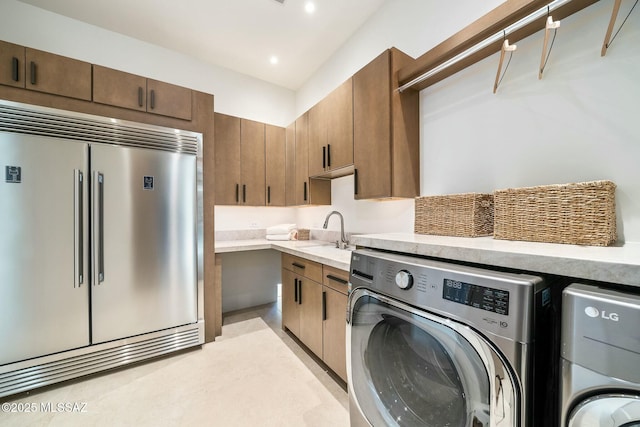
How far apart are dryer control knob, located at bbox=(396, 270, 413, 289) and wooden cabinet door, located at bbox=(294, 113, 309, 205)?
185 centimetres

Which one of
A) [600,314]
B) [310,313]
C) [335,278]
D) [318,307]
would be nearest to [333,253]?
[335,278]

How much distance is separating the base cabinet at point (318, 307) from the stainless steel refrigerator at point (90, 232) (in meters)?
0.86

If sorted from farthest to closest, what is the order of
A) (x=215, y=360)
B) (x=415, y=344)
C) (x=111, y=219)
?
1. (x=215, y=360)
2. (x=111, y=219)
3. (x=415, y=344)

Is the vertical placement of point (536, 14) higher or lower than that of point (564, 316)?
higher

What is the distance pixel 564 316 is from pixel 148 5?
10.9 ft

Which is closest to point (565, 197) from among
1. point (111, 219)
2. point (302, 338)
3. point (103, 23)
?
point (302, 338)

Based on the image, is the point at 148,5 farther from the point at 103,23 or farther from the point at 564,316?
the point at 564,316

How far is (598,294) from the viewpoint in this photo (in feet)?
1.81

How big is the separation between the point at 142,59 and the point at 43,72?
3.59ft

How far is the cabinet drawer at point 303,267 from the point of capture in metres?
1.88

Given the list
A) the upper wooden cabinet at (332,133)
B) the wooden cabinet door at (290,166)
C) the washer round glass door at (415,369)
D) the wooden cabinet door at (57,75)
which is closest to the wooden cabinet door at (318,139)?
the upper wooden cabinet at (332,133)

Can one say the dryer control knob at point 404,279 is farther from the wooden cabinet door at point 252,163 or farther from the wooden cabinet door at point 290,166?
the wooden cabinet door at point 252,163

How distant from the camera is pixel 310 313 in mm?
1989

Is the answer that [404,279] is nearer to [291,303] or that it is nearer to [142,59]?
[291,303]
